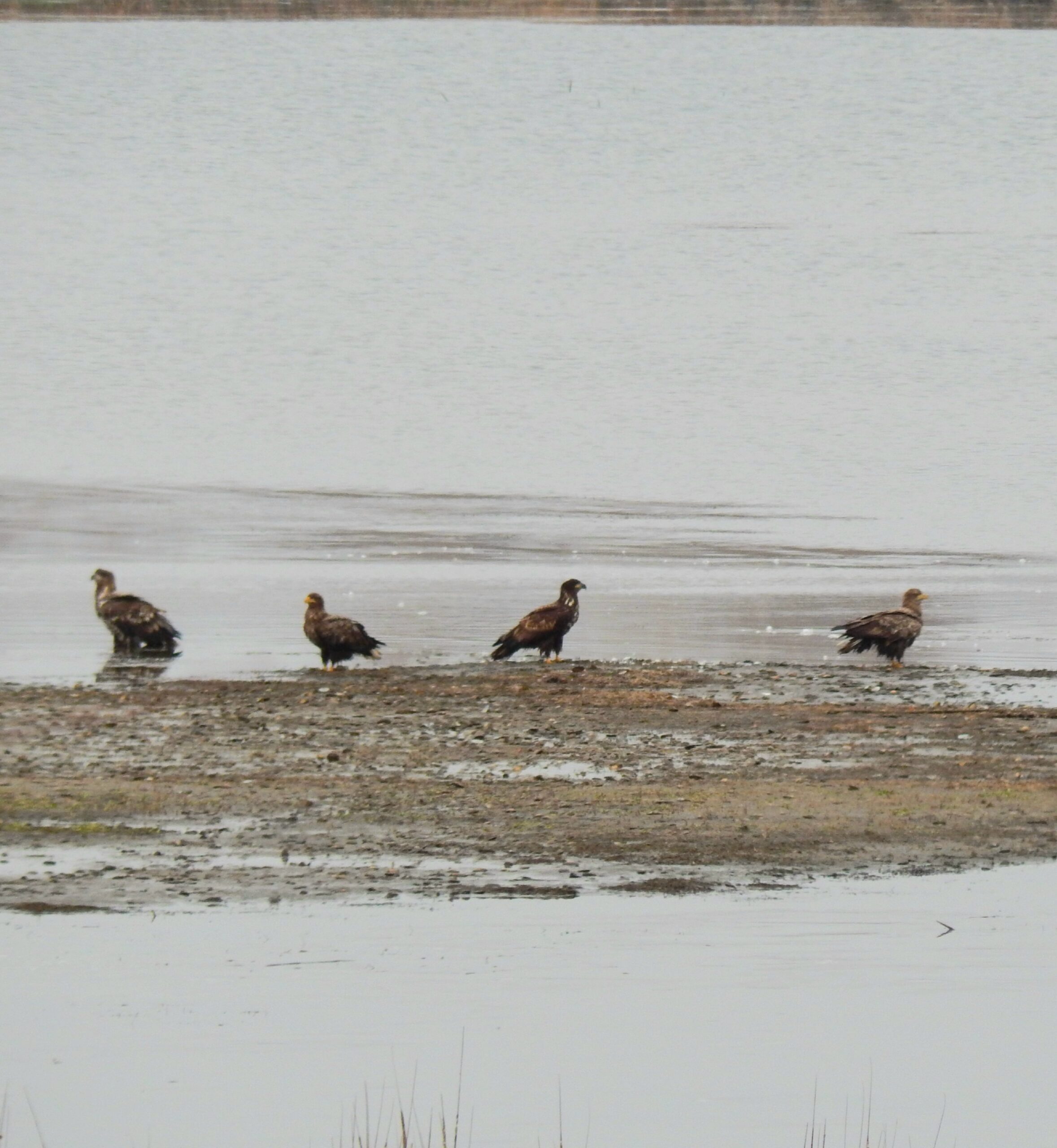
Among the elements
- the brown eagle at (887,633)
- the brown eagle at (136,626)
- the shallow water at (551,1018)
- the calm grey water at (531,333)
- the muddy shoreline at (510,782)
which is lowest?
the shallow water at (551,1018)

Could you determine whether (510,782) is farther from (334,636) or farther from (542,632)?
(542,632)

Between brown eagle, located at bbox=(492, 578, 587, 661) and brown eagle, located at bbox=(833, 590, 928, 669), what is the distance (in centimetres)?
178

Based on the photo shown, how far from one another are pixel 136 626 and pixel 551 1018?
8296 mm

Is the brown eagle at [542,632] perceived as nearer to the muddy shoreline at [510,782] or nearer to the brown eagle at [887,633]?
the muddy shoreline at [510,782]

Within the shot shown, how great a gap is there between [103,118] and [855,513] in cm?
6459

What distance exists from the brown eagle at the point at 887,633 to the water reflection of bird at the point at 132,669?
4.32 metres

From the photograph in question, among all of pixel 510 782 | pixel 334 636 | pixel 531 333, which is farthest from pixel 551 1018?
pixel 531 333

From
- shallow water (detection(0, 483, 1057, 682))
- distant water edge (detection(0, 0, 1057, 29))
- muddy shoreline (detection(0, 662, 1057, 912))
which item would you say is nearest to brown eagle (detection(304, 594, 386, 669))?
muddy shoreline (detection(0, 662, 1057, 912))

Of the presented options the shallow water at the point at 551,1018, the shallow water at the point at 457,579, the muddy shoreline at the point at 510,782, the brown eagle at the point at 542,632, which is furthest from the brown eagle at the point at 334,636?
the shallow water at the point at 551,1018

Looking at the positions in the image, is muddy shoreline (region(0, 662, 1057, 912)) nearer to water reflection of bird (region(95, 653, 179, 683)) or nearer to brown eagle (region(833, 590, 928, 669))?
water reflection of bird (region(95, 653, 179, 683))

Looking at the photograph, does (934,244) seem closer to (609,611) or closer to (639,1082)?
(609,611)

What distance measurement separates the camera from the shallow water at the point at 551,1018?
292 inches

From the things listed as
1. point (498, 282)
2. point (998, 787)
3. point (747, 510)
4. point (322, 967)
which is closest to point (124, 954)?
point (322, 967)

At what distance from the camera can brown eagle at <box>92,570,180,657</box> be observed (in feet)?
52.6
